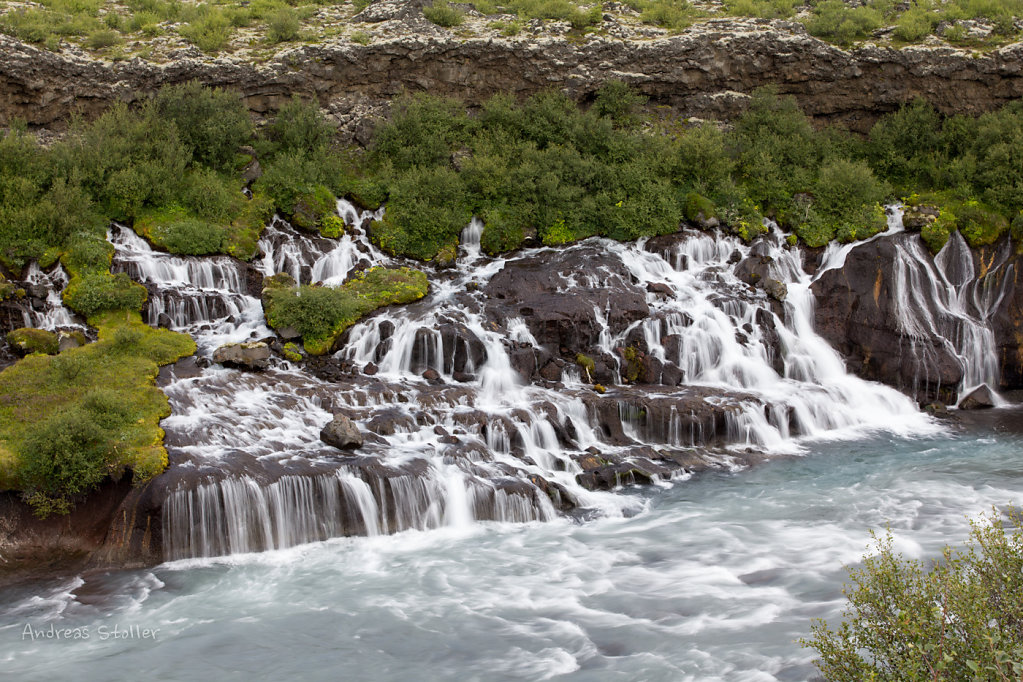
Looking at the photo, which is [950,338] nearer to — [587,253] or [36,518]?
[587,253]

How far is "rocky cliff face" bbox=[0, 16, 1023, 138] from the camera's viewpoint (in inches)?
1050

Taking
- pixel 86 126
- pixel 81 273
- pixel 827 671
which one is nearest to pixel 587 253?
pixel 81 273

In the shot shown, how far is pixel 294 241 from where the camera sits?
23.0 metres

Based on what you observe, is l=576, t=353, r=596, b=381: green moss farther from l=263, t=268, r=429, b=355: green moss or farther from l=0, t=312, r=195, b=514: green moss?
l=0, t=312, r=195, b=514: green moss

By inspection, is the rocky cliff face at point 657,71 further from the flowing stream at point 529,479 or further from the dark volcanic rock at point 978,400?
the dark volcanic rock at point 978,400

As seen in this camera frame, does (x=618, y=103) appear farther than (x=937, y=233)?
Yes

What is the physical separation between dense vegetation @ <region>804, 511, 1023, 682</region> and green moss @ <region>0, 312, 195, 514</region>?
10.9 m

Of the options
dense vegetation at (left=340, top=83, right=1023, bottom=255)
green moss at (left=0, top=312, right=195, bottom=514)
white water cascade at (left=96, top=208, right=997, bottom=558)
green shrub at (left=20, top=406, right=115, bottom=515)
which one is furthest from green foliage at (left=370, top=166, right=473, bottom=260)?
green shrub at (left=20, top=406, right=115, bottom=515)

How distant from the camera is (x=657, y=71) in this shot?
29016 mm

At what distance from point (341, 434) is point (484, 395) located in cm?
392

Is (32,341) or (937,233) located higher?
(937,233)

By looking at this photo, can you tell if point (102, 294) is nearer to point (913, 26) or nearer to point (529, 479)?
point (529, 479)

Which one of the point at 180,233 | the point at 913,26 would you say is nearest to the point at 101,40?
the point at 180,233

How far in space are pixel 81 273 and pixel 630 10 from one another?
22891 mm
